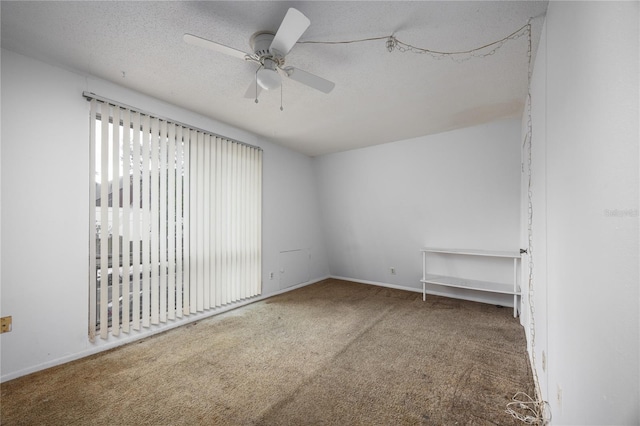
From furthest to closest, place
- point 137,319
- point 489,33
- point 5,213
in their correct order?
point 137,319 < point 5,213 < point 489,33

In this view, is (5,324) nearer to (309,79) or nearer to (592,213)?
(309,79)

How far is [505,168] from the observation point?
345cm

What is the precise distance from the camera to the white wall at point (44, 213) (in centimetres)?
207

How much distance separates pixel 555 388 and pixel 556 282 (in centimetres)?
57

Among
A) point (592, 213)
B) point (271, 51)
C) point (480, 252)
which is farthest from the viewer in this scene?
point (480, 252)

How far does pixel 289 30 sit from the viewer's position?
155cm

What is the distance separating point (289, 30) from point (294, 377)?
2429 millimetres

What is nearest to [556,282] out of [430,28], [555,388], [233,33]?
[555,388]

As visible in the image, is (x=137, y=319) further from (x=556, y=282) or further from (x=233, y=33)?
(x=556, y=282)

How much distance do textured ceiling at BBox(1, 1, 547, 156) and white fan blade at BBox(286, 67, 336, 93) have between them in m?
0.24

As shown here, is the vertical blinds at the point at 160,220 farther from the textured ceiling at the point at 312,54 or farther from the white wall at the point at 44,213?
the textured ceiling at the point at 312,54

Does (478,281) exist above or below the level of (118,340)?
above

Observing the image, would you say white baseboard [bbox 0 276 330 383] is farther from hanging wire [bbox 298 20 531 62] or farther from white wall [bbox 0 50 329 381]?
hanging wire [bbox 298 20 531 62]

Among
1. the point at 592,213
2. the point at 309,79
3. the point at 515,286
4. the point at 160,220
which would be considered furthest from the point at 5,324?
the point at 515,286
